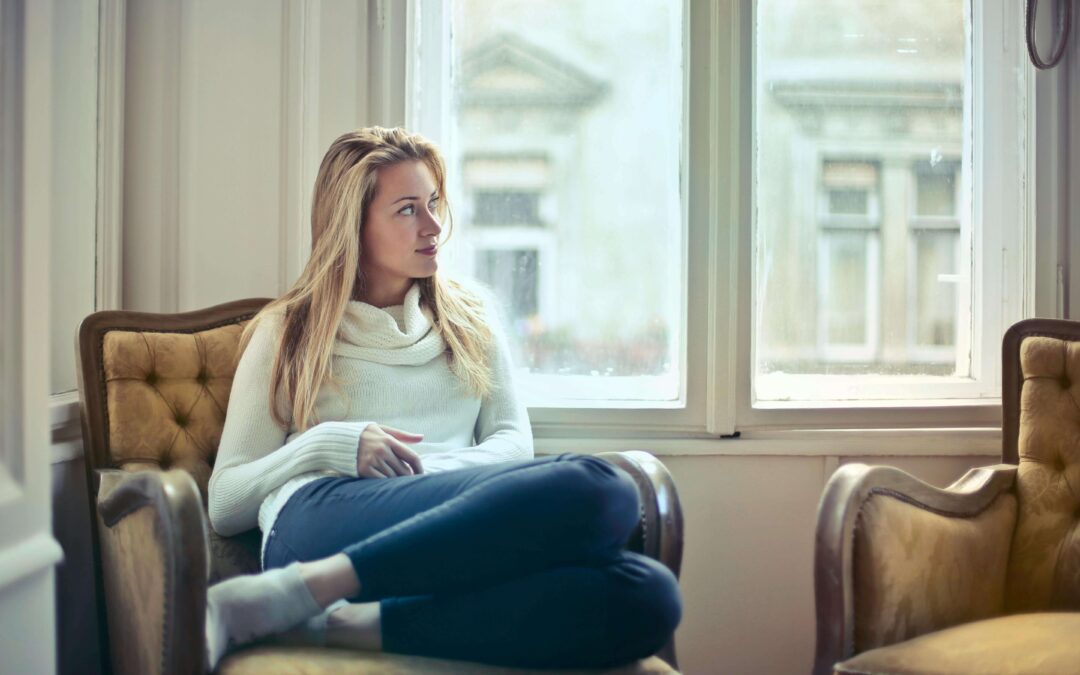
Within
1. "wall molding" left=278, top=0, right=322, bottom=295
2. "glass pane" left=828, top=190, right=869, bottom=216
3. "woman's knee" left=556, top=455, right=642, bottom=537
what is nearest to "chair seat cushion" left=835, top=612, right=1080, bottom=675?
"woman's knee" left=556, top=455, right=642, bottom=537

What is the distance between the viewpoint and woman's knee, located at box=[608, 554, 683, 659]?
1309 millimetres

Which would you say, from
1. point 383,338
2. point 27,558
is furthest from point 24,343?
point 383,338

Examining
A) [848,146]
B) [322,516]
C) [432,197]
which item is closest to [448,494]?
[322,516]

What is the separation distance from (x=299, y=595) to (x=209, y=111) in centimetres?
128

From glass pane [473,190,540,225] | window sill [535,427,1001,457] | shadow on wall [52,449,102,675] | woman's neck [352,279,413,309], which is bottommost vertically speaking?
shadow on wall [52,449,102,675]

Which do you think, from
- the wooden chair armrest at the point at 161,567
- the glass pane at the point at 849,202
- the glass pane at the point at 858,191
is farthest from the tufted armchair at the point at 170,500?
the glass pane at the point at 849,202

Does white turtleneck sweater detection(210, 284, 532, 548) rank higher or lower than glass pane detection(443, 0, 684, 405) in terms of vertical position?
lower

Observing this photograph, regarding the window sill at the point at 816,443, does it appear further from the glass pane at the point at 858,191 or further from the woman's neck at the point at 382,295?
the woman's neck at the point at 382,295

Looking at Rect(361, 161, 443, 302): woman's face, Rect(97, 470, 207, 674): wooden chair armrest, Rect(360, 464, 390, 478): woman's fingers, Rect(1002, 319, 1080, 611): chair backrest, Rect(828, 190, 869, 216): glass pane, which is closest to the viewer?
Rect(97, 470, 207, 674): wooden chair armrest

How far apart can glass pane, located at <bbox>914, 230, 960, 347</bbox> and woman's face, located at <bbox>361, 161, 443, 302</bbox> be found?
1.21m

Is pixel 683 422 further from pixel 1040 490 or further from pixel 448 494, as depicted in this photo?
pixel 448 494

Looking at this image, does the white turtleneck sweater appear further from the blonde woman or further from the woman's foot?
the woman's foot

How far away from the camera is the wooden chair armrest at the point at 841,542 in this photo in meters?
1.44

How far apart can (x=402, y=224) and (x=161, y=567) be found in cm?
82
